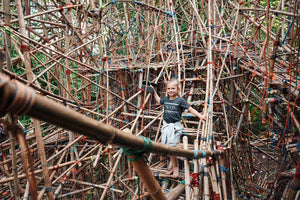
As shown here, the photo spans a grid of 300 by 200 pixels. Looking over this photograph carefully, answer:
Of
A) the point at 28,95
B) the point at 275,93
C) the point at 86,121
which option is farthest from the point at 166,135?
the point at 28,95

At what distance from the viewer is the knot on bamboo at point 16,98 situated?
0.51 meters

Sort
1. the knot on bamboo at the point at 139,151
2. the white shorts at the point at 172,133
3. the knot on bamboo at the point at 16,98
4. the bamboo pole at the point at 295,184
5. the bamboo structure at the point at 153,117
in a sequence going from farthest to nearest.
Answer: the white shorts at the point at 172,133 → the bamboo pole at the point at 295,184 → the knot on bamboo at the point at 139,151 → the bamboo structure at the point at 153,117 → the knot on bamboo at the point at 16,98

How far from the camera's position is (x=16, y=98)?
530 millimetres

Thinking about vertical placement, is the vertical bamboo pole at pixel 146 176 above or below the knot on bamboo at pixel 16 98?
below

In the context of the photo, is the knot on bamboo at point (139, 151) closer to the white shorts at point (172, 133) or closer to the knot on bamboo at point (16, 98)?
the knot on bamboo at point (16, 98)

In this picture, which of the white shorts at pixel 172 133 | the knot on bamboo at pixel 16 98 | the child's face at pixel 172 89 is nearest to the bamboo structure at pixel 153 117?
the knot on bamboo at pixel 16 98

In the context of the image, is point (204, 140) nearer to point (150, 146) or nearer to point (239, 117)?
point (150, 146)

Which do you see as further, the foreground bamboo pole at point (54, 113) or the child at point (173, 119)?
the child at point (173, 119)

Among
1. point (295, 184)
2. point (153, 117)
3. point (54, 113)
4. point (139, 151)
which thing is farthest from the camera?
point (153, 117)

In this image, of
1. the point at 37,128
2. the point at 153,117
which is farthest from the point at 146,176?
the point at 153,117

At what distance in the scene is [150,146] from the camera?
1.07m

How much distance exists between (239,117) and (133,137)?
13.3 ft

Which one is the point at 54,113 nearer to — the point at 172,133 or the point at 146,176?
the point at 146,176

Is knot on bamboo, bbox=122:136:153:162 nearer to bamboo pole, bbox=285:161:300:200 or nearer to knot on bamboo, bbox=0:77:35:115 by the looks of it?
knot on bamboo, bbox=0:77:35:115
